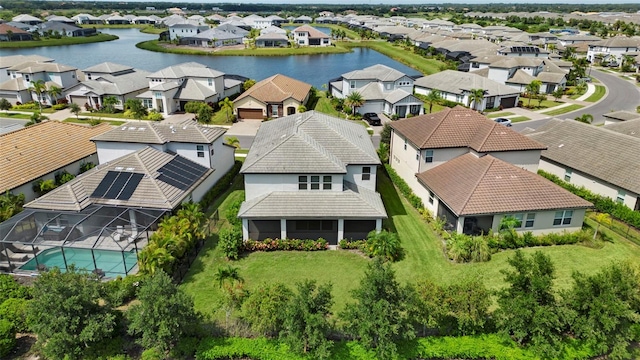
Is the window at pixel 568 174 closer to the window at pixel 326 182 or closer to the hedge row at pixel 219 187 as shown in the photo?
the window at pixel 326 182

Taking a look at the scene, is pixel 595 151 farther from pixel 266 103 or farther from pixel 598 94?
pixel 598 94

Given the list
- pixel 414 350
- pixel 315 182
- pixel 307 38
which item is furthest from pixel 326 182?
pixel 307 38

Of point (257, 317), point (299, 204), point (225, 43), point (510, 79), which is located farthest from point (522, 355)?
point (225, 43)

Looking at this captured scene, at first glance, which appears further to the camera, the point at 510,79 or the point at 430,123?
the point at 510,79

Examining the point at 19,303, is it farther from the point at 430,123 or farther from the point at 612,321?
the point at 430,123

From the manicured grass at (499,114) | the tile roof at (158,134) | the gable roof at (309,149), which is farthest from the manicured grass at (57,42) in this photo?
the manicured grass at (499,114)

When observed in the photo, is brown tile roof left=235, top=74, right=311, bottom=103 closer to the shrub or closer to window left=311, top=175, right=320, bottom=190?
window left=311, top=175, right=320, bottom=190
